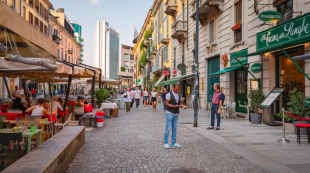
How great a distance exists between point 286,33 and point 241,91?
→ 17.8 feet

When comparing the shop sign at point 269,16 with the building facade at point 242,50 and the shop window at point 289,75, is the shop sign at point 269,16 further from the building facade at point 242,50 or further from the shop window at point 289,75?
the shop window at point 289,75

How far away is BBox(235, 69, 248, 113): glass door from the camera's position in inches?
535

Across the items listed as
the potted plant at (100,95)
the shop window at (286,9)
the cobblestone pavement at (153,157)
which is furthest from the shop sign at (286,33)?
the potted plant at (100,95)

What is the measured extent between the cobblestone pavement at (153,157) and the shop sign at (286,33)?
4.48 m

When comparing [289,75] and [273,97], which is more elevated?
[289,75]

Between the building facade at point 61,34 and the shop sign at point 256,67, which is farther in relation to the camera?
the building facade at point 61,34

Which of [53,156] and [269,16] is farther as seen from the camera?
[269,16]

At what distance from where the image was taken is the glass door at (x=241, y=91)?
13.6 metres

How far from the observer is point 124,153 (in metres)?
6.08

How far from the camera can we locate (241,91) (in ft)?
46.3

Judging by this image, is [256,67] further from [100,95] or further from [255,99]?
[100,95]

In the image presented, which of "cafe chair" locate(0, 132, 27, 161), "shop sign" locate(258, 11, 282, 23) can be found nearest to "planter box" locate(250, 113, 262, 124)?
"shop sign" locate(258, 11, 282, 23)

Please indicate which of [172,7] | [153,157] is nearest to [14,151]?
[153,157]

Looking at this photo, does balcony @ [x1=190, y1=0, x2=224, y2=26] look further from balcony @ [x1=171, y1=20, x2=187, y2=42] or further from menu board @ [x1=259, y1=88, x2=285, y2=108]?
menu board @ [x1=259, y1=88, x2=285, y2=108]
